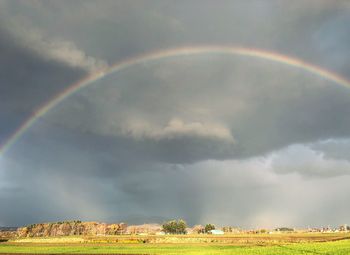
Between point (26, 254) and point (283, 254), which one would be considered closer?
point (283, 254)

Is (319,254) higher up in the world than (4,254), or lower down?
lower down

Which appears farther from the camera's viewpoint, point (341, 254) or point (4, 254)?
point (4, 254)

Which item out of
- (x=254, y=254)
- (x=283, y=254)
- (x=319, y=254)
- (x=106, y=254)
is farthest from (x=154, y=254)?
(x=319, y=254)

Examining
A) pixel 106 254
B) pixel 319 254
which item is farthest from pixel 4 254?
pixel 319 254

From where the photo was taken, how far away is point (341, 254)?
44062 mm

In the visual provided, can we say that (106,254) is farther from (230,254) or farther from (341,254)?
(341,254)

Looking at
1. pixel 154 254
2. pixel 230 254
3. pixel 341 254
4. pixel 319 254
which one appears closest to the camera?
pixel 341 254

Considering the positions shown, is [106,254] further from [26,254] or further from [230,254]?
[230,254]

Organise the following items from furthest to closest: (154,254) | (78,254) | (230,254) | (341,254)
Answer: (78,254) → (154,254) → (230,254) → (341,254)

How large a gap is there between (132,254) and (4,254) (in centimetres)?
2185

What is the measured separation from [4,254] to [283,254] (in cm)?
4564

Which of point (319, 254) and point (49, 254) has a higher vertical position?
point (49, 254)

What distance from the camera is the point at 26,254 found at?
61.1m

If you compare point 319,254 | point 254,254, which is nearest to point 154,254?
point 254,254
